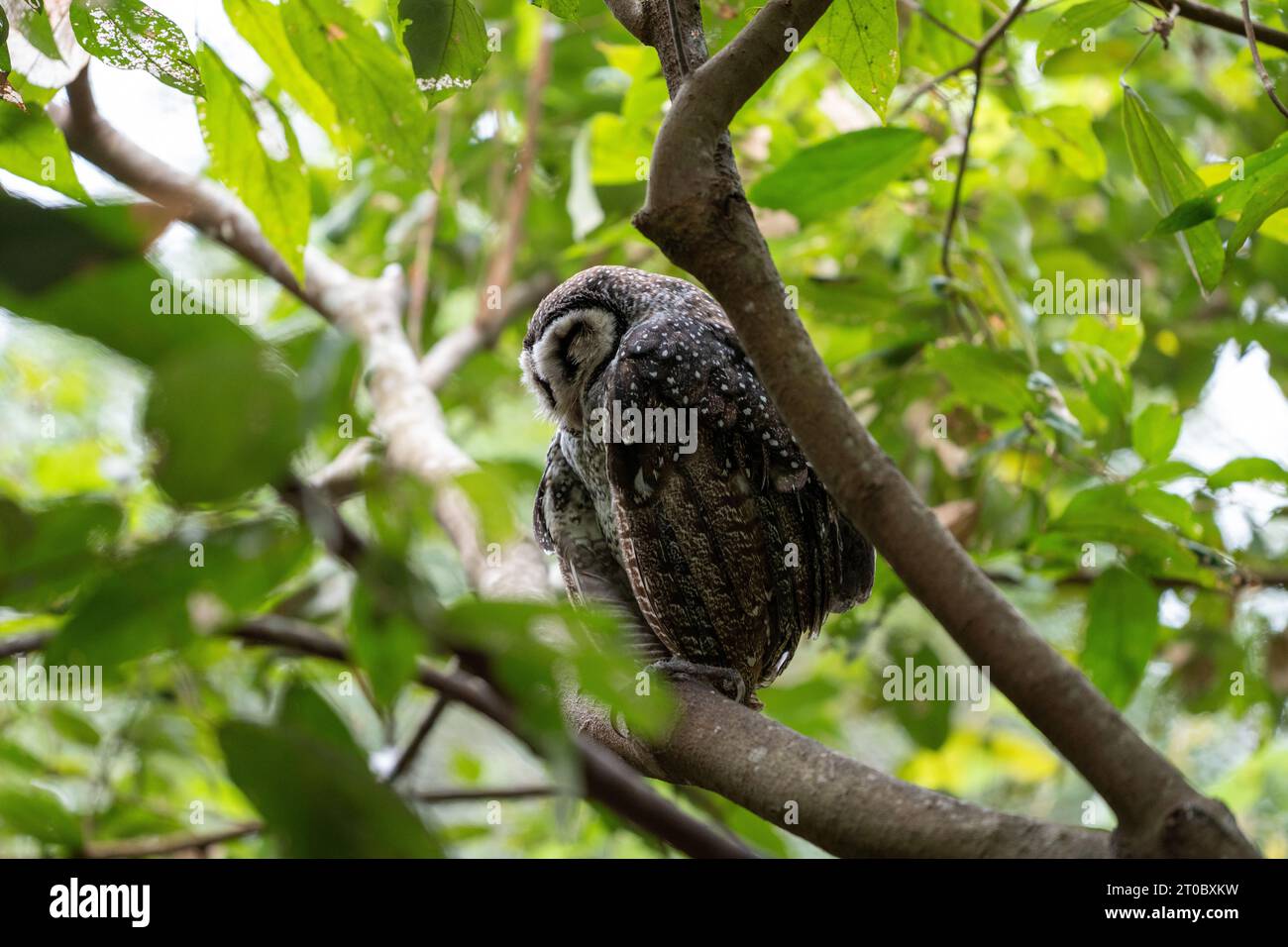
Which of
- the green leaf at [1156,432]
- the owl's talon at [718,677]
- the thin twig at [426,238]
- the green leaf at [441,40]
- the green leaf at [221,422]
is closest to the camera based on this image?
the green leaf at [221,422]

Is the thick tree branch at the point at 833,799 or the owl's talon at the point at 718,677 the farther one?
the owl's talon at the point at 718,677

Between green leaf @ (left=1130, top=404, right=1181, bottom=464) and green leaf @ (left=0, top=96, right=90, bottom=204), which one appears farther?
green leaf @ (left=1130, top=404, right=1181, bottom=464)

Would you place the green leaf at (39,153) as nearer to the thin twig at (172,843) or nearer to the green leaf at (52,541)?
the green leaf at (52,541)

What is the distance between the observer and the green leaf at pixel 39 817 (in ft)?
2.79

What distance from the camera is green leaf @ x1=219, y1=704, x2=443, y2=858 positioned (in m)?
0.55

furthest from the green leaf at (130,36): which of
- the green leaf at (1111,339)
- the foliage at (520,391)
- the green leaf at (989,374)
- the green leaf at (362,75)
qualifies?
the green leaf at (1111,339)

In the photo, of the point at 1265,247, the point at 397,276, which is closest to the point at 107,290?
A: the point at 397,276

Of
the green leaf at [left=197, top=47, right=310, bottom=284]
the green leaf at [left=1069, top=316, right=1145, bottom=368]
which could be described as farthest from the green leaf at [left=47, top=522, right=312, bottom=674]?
the green leaf at [left=1069, top=316, right=1145, bottom=368]

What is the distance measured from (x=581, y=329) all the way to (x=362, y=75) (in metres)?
0.73

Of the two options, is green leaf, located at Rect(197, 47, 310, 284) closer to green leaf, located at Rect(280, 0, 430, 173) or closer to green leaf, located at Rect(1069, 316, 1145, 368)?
green leaf, located at Rect(280, 0, 430, 173)

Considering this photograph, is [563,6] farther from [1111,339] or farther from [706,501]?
[1111,339]

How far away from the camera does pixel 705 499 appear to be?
192cm

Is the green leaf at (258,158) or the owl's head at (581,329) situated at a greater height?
the green leaf at (258,158)
